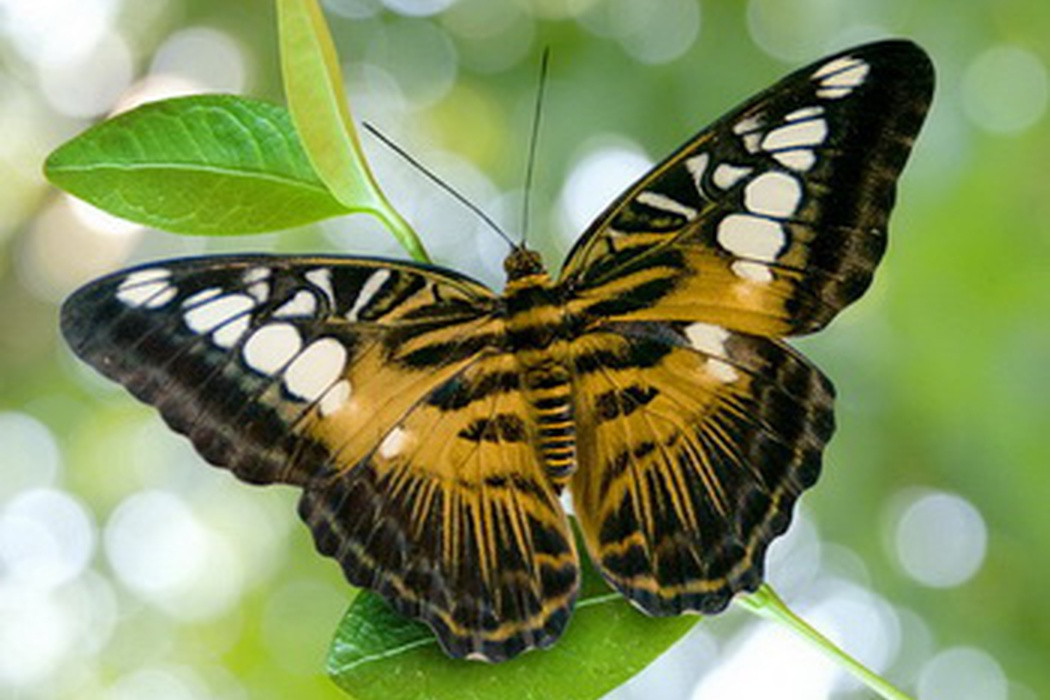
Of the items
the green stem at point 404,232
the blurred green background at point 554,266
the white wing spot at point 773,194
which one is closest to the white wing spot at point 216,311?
the green stem at point 404,232

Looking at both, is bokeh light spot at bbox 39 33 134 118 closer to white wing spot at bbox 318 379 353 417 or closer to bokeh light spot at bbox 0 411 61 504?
bokeh light spot at bbox 0 411 61 504

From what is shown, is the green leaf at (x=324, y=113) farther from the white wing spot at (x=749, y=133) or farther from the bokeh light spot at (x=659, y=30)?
the bokeh light spot at (x=659, y=30)

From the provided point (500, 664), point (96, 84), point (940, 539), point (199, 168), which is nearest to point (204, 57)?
point (96, 84)

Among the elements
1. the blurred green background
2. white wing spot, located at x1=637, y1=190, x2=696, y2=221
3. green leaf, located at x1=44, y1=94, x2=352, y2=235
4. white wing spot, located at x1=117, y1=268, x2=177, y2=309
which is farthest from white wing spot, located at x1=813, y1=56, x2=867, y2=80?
the blurred green background

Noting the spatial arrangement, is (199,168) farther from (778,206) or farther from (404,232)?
(778,206)

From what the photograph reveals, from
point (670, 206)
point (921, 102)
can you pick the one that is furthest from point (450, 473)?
point (921, 102)
